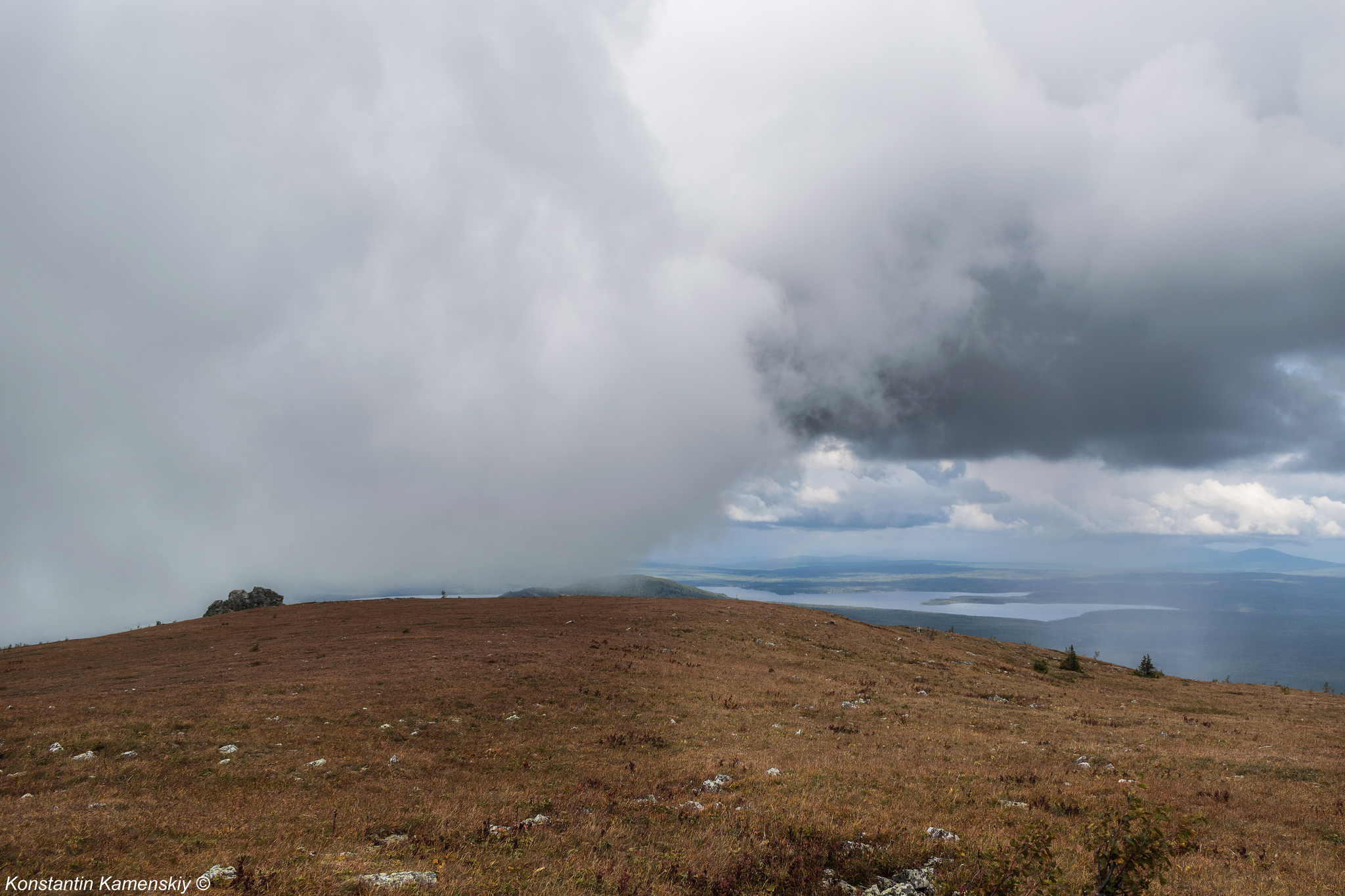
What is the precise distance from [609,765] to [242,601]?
8387 cm

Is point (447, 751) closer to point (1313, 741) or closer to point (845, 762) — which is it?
point (845, 762)

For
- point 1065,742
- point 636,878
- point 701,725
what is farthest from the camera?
point 701,725

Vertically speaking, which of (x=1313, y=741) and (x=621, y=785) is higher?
(x=621, y=785)

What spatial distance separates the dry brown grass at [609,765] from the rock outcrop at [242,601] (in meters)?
40.1

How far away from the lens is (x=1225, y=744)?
23.3m

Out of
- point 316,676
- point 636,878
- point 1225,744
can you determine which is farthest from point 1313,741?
point 316,676

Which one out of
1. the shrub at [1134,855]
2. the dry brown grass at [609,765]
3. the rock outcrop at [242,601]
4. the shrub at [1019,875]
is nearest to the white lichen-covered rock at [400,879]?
the dry brown grass at [609,765]

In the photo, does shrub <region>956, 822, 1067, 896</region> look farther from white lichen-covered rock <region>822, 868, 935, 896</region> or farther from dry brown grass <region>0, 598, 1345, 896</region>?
dry brown grass <region>0, 598, 1345, 896</region>

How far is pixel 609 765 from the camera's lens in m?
19.2

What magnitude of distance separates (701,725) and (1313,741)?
2547cm

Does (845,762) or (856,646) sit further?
(856,646)

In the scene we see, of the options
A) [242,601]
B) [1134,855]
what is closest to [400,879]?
[1134,855]

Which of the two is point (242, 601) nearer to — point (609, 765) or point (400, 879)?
point (609, 765)

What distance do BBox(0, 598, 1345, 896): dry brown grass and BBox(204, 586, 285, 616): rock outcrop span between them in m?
40.1
